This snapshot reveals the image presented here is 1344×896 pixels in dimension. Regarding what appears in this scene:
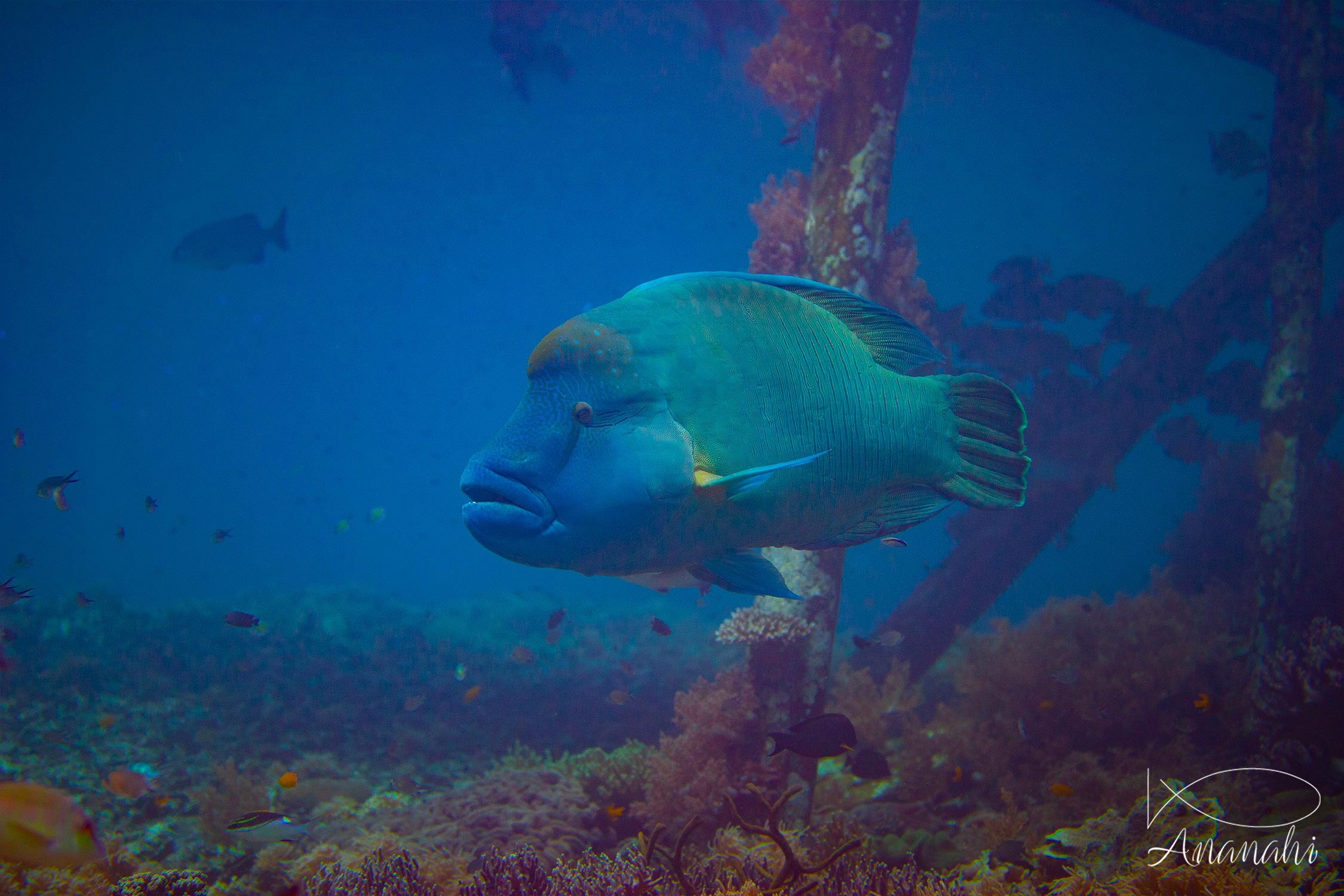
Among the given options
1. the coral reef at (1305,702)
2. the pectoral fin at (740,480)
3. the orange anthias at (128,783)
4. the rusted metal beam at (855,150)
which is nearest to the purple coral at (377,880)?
the orange anthias at (128,783)

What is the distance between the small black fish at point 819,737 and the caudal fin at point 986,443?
255 cm

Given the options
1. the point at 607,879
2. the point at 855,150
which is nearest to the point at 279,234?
the point at 855,150

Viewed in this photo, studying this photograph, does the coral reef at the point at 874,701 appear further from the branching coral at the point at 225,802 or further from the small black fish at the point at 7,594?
the small black fish at the point at 7,594

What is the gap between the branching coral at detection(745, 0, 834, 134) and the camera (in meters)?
6.36

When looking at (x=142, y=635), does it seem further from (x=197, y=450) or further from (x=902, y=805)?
(x=197, y=450)

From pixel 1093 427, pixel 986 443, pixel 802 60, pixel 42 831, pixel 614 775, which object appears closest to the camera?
pixel 986 443

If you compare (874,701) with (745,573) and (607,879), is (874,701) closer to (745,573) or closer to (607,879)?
(607,879)

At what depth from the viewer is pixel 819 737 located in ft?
12.5

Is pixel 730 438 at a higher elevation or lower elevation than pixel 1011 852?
higher

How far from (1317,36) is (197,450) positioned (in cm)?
14011

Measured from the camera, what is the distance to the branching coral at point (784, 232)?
618 centimetres

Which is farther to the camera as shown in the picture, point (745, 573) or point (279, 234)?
point (279, 234)

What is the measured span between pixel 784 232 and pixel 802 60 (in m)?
2.10

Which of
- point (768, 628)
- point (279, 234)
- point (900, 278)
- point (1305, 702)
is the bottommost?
point (1305, 702)
